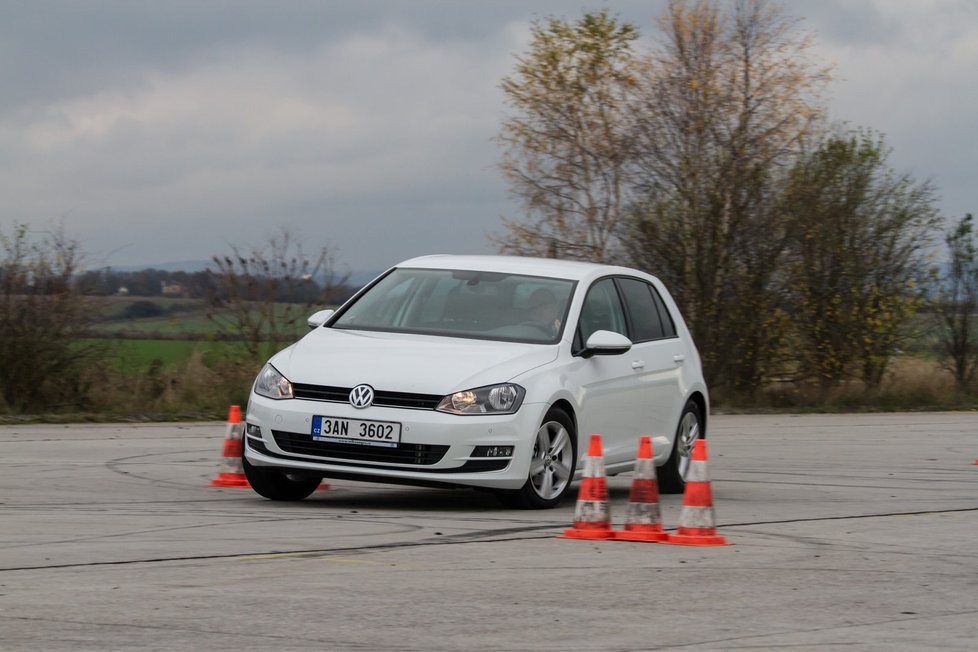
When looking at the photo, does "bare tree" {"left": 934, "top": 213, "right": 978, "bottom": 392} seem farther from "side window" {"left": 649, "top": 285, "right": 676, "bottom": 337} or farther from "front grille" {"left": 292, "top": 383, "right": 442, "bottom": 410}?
"front grille" {"left": 292, "top": 383, "right": 442, "bottom": 410}

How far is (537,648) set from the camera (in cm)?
555

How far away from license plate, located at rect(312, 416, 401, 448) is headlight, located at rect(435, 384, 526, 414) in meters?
0.33

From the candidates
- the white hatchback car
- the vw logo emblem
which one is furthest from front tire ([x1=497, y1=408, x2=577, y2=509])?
the vw logo emblem

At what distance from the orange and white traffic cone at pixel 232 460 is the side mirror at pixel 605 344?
2.73m

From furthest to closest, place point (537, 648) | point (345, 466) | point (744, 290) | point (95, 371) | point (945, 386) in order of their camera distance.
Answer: point (945, 386)
point (744, 290)
point (95, 371)
point (345, 466)
point (537, 648)

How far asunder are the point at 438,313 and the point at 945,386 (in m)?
19.7

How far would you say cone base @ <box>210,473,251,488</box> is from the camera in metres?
11.5

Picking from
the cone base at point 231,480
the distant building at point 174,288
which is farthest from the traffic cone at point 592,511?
the distant building at point 174,288

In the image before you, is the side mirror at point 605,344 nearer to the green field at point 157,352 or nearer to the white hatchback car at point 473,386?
the white hatchback car at point 473,386

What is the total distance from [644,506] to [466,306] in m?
2.76

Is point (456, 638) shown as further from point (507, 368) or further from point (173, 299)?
point (173, 299)

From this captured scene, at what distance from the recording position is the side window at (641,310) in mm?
12016

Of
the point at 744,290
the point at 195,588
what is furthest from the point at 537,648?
the point at 744,290

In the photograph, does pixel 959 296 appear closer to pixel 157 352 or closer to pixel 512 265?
pixel 157 352
